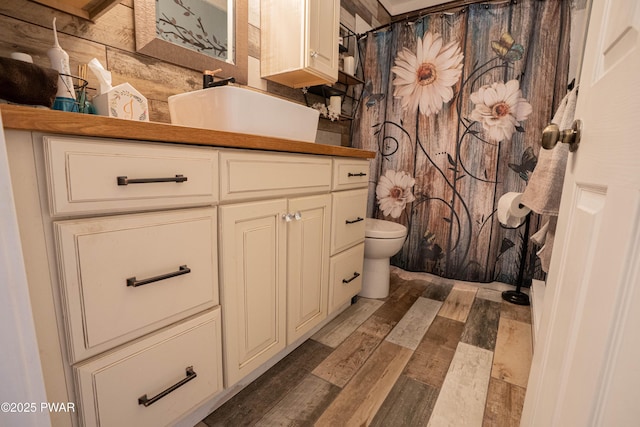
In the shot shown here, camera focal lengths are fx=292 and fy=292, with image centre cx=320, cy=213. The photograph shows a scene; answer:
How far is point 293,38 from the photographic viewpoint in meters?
1.51

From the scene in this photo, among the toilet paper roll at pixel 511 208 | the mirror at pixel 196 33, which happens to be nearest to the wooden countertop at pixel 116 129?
the mirror at pixel 196 33

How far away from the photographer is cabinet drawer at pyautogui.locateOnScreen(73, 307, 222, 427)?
2.10 feet

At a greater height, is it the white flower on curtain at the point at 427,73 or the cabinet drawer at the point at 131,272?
the white flower on curtain at the point at 427,73

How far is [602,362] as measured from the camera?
12.9 inches

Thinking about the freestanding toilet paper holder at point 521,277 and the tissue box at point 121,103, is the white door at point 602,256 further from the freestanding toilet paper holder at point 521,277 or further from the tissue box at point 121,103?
the freestanding toilet paper holder at point 521,277

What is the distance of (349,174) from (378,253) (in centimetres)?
59

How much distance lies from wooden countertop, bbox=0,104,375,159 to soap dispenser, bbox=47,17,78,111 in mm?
323

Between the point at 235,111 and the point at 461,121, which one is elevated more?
the point at 461,121

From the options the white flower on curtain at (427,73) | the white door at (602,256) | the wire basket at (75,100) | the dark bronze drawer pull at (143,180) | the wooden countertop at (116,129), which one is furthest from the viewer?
the white flower on curtain at (427,73)

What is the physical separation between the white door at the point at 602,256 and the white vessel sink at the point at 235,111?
865 millimetres

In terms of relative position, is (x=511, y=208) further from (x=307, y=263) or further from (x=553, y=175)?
(x=307, y=263)

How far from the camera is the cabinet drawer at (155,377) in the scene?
2.10 ft

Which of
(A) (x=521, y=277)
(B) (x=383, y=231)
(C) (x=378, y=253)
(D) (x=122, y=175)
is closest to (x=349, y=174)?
(B) (x=383, y=231)

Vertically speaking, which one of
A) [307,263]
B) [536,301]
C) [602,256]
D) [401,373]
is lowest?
[401,373]
